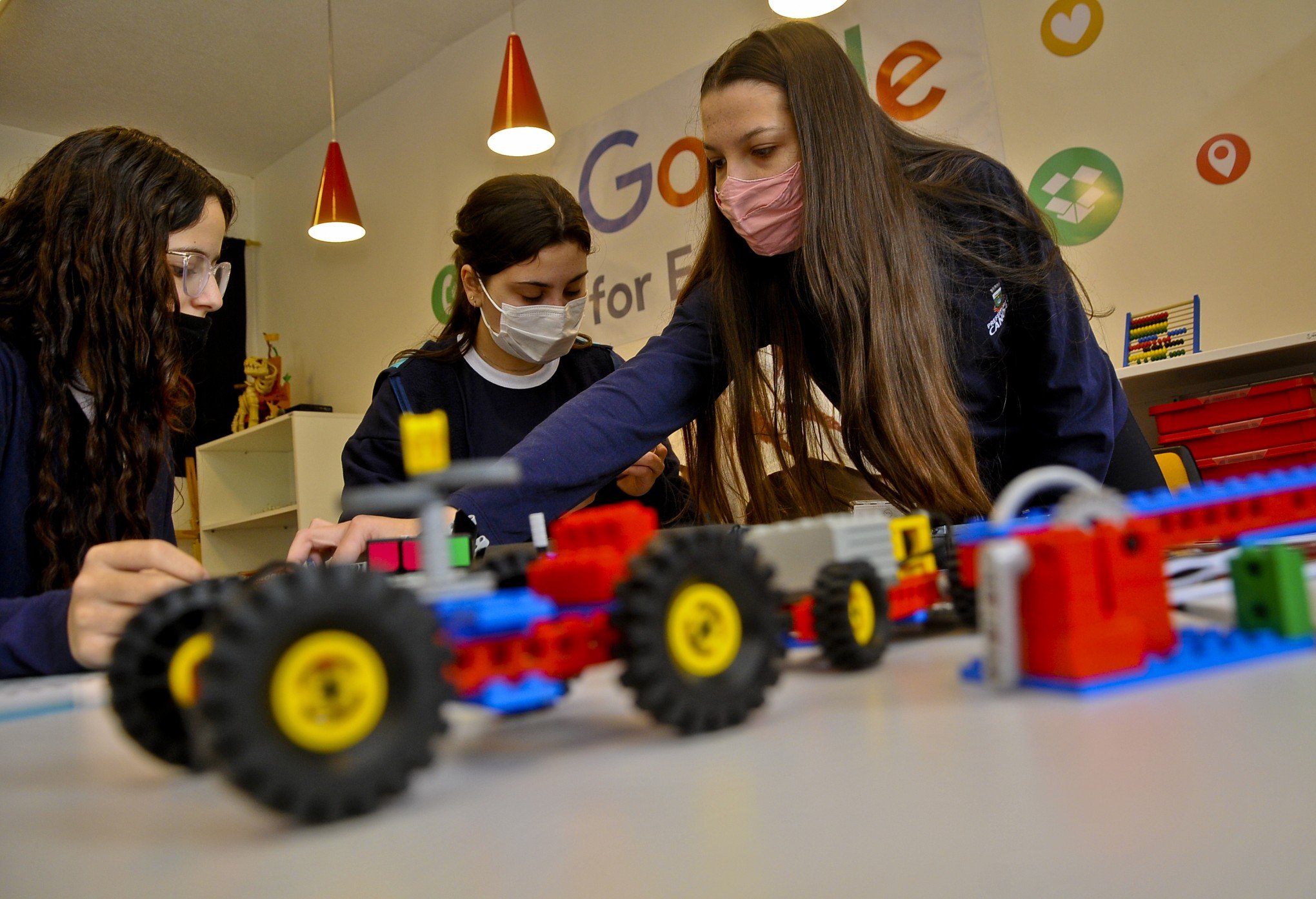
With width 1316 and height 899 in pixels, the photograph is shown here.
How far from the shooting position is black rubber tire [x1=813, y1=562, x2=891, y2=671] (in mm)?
371

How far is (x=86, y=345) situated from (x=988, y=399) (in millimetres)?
978

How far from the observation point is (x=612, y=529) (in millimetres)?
333

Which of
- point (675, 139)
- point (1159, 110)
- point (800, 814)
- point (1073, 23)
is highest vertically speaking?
point (675, 139)

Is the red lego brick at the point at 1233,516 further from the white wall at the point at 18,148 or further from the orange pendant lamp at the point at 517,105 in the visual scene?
the white wall at the point at 18,148

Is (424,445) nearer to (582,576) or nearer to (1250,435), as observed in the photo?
(582,576)

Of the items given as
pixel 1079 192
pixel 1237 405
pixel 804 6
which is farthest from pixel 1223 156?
pixel 804 6

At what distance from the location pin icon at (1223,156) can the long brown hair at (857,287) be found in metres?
1.17

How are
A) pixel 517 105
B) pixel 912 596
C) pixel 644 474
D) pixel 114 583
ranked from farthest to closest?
1. pixel 517 105
2. pixel 644 474
3. pixel 114 583
4. pixel 912 596

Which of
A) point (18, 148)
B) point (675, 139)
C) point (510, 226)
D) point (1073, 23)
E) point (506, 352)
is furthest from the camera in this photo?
point (18, 148)

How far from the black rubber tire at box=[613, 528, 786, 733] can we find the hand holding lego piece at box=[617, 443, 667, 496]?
119 centimetres

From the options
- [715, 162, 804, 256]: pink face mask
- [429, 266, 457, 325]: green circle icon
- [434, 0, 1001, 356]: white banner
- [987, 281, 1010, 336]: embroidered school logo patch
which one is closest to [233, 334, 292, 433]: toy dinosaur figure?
[429, 266, 457, 325]: green circle icon

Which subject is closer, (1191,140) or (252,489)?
(1191,140)

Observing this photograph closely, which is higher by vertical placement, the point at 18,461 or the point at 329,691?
the point at 18,461

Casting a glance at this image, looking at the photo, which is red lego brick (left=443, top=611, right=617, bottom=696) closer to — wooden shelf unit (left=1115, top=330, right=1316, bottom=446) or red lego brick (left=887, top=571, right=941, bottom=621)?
Result: red lego brick (left=887, top=571, right=941, bottom=621)
